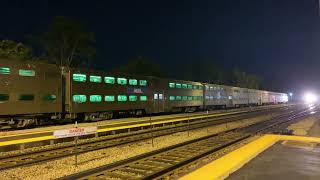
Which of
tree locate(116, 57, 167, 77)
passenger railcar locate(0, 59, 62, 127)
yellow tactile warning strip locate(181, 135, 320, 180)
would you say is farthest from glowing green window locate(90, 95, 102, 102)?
tree locate(116, 57, 167, 77)

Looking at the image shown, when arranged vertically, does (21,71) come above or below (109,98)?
above

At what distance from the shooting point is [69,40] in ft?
227

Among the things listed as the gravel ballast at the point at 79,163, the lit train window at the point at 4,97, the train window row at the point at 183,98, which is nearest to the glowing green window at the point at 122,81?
the train window row at the point at 183,98

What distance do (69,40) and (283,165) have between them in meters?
60.9

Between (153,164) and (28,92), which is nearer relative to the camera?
(153,164)

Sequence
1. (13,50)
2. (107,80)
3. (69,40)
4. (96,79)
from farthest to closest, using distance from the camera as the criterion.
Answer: (69,40) < (13,50) < (107,80) < (96,79)

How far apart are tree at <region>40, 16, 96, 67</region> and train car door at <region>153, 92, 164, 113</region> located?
3331cm

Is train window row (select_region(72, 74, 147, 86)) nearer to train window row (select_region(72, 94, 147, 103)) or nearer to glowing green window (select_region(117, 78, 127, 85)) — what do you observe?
glowing green window (select_region(117, 78, 127, 85))

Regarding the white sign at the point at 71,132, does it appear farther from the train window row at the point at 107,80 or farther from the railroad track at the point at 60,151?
the train window row at the point at 107,80

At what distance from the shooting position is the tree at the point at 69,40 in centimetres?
6762

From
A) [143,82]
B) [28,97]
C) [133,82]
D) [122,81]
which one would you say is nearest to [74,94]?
[28,97]

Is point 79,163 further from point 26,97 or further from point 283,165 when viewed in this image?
point 26,97

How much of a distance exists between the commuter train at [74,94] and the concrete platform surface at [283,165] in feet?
44.4

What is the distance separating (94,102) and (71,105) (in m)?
2.75
